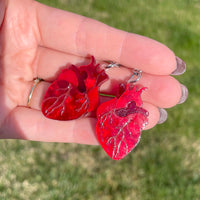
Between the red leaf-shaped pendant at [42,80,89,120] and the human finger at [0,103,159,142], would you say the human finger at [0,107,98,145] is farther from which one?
the red leaf-shaped pendant at [42,80,89,120]

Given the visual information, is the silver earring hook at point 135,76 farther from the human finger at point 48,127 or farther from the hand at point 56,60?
the human finger at point 48,127

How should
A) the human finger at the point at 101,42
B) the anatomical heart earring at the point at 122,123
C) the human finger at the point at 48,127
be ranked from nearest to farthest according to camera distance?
the anatomical heart earring at the point at 122,123 → the human finger at the point at 101,42 → the human finger at the point at 48,127

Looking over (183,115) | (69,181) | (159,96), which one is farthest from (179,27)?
(69,181)

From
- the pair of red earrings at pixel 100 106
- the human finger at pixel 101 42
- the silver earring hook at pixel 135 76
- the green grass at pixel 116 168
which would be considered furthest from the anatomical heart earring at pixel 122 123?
the green grass at pixel 116 168

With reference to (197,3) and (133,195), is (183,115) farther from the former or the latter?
(197,3)

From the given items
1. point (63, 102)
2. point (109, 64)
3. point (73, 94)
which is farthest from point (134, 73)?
point (63, 102)

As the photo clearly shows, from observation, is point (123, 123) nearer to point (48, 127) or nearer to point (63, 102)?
point (63, 102)
